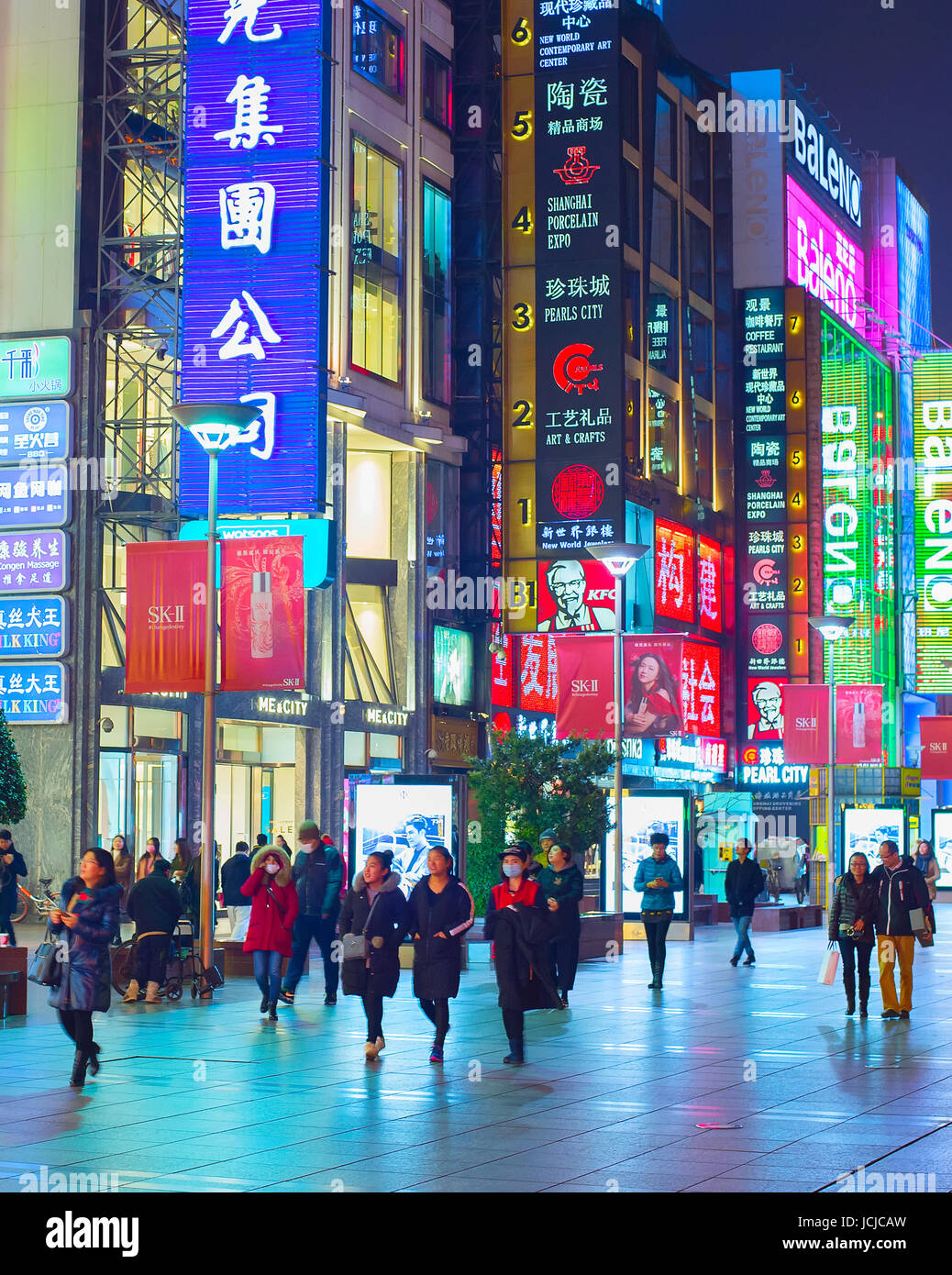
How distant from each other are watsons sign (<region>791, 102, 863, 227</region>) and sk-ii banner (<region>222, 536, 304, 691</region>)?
6308cm

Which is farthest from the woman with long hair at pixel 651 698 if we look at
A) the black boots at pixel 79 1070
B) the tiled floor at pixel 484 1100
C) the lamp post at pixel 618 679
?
the black boots at pixel 79 1070

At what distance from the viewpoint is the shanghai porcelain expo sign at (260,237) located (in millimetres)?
36812

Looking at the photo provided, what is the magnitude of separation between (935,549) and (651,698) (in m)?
42.5

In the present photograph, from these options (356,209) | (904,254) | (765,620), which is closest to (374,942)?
(356,209)

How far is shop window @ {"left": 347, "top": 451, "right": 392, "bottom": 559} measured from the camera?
A: 5138cm

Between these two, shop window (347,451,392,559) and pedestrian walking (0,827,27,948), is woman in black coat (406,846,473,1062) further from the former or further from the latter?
shop window (347,451,392,559)

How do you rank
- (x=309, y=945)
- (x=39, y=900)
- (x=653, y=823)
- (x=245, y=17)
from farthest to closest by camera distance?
(x=245, y=17) → (x=39, y=900) → (x=653, y=823) → (x=309, y=945)

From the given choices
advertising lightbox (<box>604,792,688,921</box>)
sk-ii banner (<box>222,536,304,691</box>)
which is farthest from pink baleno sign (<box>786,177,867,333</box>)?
sk-ii banner (<box>222,536,304,691</box>)

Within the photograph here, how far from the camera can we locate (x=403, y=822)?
27.6m

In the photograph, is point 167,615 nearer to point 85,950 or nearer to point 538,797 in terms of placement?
point 85,950

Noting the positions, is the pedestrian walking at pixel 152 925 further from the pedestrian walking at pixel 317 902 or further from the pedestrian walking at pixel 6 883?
the pedestrian walking at pixel 6 883

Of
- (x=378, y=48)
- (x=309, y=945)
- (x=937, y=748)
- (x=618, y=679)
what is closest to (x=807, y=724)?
(x=937, y=748)

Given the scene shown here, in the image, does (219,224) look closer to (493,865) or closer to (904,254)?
(493,865)

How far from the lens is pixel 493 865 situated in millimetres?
35188
